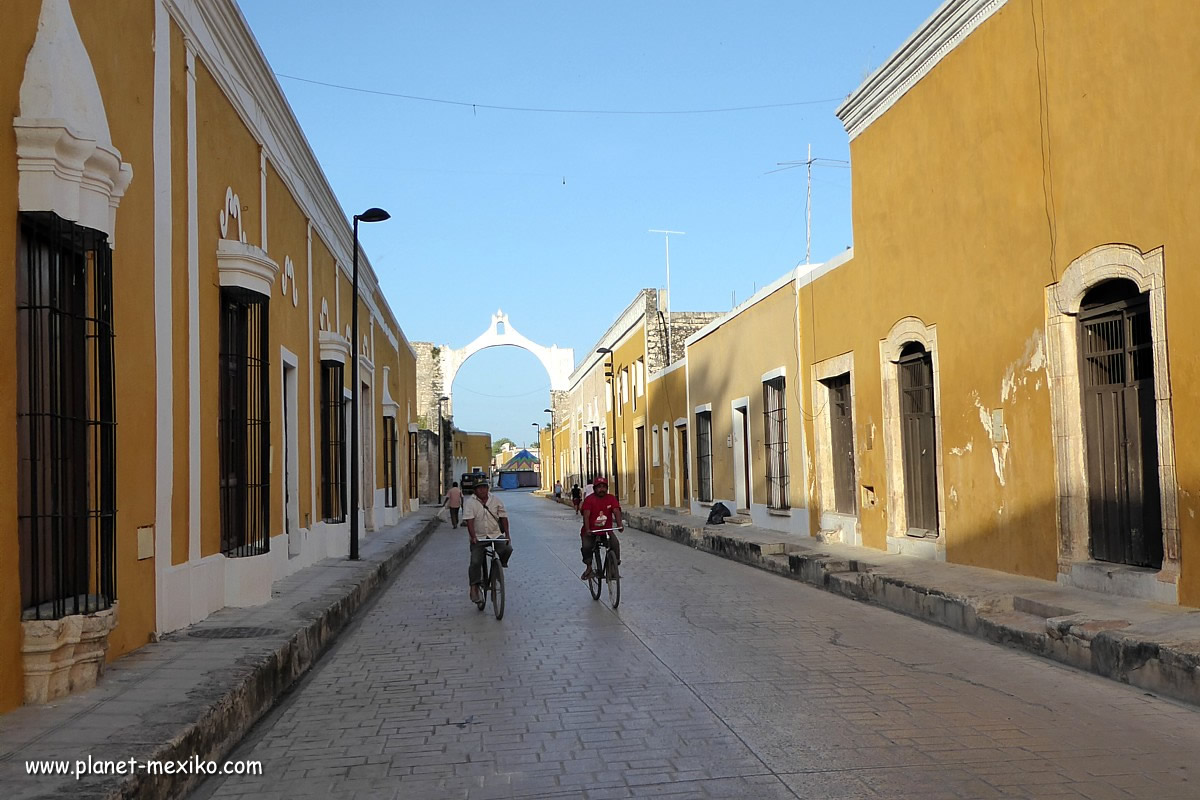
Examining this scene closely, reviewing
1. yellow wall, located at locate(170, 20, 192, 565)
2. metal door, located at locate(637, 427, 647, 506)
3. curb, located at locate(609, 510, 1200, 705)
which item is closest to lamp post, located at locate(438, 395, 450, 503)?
metal door, located at locate(637, 427, 647, 506)

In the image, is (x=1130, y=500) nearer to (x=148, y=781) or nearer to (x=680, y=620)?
(x=680, y=620)

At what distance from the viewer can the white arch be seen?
2345 inches

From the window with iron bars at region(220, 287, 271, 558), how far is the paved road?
1.62 m

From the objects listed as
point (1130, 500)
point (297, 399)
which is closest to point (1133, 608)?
point (1130, 500)

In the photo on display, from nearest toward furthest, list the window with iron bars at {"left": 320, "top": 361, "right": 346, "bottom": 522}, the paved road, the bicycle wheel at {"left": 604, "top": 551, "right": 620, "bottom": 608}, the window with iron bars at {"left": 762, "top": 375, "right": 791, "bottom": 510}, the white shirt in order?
the paved road, the white shirt, the bicycle wheel at {"left": 604, "top": 551, "right": 620, "bottom": 608}, the window with iron bars at {"left": 320, "top": 361, "right": 346, "bottom": 522}, the window with iron bars at {"left": 762, "top": 375, "right": 791, "bottom": 510}

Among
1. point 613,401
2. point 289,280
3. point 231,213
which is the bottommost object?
point 613,401

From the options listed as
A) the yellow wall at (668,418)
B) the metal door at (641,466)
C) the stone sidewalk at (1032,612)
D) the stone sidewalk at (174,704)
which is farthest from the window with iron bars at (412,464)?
the stone sidewalk at (174,704)

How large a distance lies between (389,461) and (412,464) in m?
11.1

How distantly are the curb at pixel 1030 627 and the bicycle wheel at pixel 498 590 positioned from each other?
13.3 feet

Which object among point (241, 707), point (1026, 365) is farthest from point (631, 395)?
point (241, 707)

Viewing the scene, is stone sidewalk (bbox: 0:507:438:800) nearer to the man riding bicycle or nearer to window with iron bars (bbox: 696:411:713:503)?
the man riding bicycle

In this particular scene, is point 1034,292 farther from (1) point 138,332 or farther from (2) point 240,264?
(1) point 138,332

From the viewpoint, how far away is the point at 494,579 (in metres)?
10.9

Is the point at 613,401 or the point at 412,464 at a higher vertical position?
the point at 613,401
